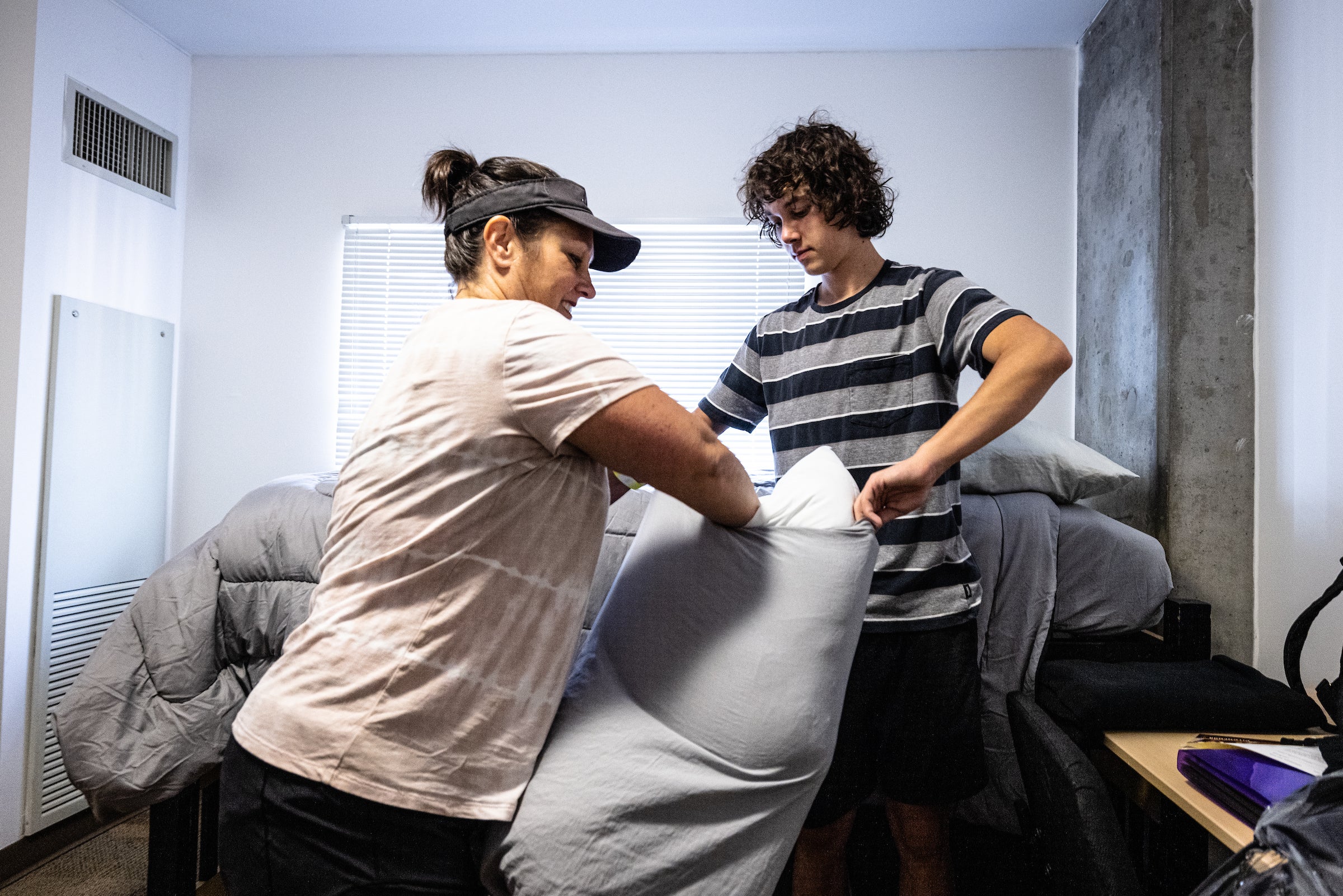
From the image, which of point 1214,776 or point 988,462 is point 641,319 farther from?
point 1214,776

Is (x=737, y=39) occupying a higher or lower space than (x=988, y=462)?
higher

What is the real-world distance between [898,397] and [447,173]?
78 centimetres

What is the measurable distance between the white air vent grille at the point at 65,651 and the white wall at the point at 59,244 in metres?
0.06

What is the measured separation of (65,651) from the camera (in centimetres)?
239

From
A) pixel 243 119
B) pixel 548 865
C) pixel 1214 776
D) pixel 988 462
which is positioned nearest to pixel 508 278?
pixel 548 865

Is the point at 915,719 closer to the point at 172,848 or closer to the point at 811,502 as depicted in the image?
the point at 811,502

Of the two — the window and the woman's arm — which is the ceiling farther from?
the woman's arm

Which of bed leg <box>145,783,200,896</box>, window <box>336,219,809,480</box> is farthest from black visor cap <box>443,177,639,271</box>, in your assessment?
window <box>336,219,809,480</box>

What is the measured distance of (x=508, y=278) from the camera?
956 millimetres

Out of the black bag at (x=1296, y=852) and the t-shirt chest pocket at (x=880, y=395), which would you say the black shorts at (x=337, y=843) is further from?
the t-shirt chest pocket at (x=880, y=395)

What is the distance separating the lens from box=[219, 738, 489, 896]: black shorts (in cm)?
77

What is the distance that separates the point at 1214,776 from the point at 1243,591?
1104 millimetres

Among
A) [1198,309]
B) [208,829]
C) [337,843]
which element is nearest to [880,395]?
[337,843]

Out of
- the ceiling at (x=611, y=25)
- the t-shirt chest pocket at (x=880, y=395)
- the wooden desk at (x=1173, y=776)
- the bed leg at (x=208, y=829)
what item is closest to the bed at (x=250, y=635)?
the bed leg at (x=208, y=829)
